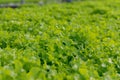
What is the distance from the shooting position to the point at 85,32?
5.62 m

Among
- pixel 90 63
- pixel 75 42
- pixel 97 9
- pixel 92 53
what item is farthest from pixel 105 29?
pixel 97 9

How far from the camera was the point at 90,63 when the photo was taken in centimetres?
417

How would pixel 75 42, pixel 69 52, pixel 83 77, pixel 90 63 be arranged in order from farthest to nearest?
pixel 75 42 → pixel 69 52 → pixel 90 63 → pixel 83 77

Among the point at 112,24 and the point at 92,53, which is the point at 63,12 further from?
the point at 92,53

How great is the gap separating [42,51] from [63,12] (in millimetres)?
4877

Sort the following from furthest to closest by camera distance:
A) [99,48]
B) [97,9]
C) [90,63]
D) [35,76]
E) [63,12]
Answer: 1. [97,9]
2. [63,12]
3. [99,48]
4. [90,63]
5. [35,76]

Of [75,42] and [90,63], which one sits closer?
[90,63]

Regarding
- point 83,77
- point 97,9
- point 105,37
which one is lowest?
point 97,9

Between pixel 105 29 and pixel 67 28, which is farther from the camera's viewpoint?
pixel 105 29

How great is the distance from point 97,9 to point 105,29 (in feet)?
12.2

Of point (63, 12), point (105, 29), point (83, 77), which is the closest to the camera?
point (83, 77)

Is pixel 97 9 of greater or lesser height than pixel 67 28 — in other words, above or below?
below

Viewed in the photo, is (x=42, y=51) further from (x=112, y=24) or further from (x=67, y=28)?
(x=112, y=24)

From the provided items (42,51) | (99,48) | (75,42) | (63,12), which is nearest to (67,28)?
(75,42)
